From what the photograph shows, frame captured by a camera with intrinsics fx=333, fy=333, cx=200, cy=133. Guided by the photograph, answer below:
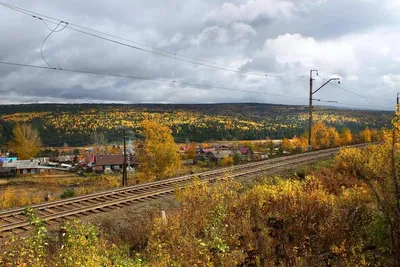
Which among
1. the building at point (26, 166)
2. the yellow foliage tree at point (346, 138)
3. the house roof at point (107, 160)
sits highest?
the yellow foliage tree at point (346, 138)

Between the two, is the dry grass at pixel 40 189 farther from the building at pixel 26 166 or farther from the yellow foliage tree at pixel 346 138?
the building at pixel 26 166

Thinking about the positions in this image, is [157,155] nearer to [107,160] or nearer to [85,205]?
[85,205]

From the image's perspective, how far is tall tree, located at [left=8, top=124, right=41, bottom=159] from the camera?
97.0 metres

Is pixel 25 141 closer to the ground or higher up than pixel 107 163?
higher up

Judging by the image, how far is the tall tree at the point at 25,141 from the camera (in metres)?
97.0

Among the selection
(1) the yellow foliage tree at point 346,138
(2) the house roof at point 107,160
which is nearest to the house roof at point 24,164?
(2) the house roof at point 107,160

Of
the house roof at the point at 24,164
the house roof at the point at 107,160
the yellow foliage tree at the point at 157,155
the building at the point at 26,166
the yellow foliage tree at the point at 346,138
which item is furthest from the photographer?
the house roof at the point at 107,160

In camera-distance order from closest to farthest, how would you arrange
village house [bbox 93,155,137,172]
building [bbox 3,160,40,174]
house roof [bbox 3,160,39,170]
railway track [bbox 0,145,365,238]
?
railway track [bbox 0,145,365,238] → building [bbox 3,160,40,174] → house roof [bbox 3,160,39,170] → village house [bbox 93,155,137,172]

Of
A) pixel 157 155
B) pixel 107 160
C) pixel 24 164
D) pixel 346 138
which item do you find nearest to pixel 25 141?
pixel 24 164

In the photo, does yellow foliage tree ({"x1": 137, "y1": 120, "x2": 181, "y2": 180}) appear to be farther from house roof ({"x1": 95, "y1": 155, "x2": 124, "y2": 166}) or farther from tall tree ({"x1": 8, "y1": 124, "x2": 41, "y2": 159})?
tall tree ({"x1": 8, "y1": 124, "x2": 41, "y2": 159})

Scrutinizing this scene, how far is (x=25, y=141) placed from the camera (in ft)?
322

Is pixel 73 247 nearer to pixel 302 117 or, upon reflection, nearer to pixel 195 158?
pixel 195 158

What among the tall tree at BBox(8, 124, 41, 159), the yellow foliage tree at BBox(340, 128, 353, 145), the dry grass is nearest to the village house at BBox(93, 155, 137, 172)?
the tall tree at BBox(8, 124, 41, 159)

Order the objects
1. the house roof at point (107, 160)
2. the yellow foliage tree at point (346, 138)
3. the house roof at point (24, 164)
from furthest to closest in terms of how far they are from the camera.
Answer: the house roof at point (107, 160) → the house roof at point (24, 164) → the yellow foliage tree at point (346, 138)
